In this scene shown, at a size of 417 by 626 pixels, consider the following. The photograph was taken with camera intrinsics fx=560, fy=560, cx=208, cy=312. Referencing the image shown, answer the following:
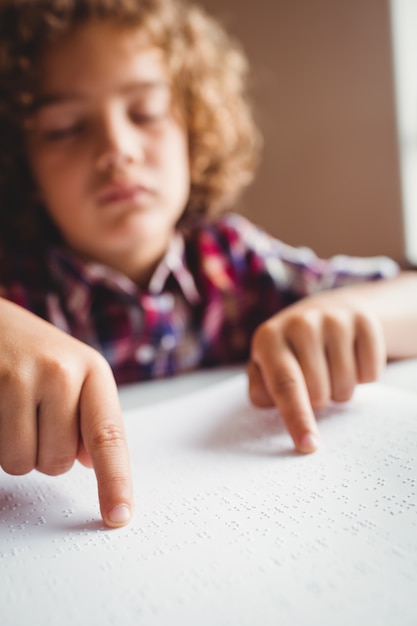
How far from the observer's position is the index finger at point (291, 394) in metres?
0.29

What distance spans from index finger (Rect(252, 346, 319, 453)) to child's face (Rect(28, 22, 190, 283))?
0.91 feet

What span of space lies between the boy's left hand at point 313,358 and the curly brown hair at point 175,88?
1.37 feet

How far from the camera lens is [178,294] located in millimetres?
674

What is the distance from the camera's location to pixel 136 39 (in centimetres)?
62

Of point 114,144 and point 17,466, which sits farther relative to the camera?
point 114,144

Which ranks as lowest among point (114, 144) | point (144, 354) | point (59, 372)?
point (144, 354)

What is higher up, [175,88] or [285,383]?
[175,88]

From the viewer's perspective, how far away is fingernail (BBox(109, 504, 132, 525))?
22 cm

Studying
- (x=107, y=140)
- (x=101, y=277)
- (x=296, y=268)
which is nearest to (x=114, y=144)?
(x=107, y=140)

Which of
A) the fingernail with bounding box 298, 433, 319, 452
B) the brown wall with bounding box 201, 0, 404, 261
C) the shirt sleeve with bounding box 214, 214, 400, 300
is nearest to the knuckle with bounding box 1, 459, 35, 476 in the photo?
the fingernail with bounding box 298, 433, 319, 452

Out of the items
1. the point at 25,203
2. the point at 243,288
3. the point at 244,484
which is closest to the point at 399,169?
the point at 243,288

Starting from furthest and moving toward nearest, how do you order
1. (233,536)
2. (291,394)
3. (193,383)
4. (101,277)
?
(101,277) → (193,383) → (291,394) → (233,536)

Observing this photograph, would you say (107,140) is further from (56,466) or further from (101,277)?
(56,466)

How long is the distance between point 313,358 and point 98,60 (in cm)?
40
